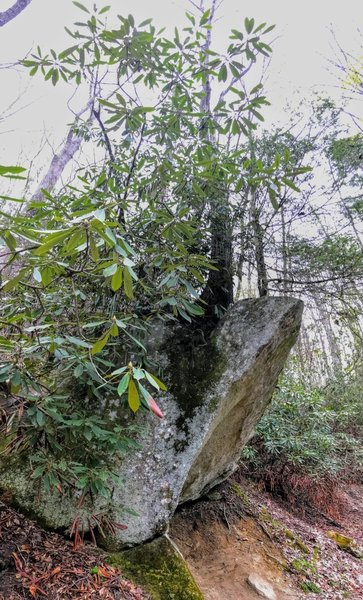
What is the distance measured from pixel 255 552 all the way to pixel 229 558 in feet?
1.00

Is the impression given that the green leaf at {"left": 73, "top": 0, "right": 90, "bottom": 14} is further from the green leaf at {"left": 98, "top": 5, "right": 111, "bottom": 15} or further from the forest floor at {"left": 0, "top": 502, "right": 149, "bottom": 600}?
the forest floor at {"left": 0, "top": 502, "right": 149, "bottom": 600}

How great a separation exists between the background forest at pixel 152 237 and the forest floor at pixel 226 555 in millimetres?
317

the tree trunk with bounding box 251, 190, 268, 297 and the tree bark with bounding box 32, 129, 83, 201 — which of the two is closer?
the tree trunk with bounding box 251, 190, 268, 297

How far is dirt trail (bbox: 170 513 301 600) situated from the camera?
7.18 feet

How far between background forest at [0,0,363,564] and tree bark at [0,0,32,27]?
4 cm

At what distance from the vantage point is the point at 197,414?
233 centimetres

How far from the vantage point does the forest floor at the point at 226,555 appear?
1.49m

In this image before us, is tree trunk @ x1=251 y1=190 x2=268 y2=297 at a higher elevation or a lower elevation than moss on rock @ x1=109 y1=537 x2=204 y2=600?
higher

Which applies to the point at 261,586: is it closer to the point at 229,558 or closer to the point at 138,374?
the point at 229,558

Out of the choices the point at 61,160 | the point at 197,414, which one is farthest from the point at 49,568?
the point at 61,160

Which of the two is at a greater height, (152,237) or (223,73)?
(223,73)

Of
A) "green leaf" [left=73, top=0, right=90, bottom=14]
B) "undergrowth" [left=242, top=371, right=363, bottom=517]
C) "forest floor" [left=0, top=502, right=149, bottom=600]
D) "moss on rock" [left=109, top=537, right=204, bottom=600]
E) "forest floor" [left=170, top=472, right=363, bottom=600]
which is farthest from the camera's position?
"undergrowth" [left=242, top=371, right=363, bottom=517]

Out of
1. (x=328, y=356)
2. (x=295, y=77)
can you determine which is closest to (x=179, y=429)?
(x=295, y=77)

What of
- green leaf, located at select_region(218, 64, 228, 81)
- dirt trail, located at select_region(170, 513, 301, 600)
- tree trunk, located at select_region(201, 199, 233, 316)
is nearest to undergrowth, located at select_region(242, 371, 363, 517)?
dirt trail, located at select_region(170, 513, 301, 600)
